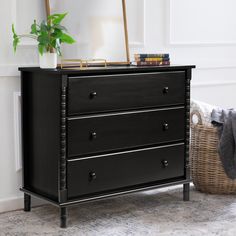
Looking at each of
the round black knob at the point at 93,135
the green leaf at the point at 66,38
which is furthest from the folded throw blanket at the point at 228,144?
the green leaf at the point at 66,38

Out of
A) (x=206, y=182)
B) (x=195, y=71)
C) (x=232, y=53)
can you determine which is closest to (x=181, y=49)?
(x=195, y=71)

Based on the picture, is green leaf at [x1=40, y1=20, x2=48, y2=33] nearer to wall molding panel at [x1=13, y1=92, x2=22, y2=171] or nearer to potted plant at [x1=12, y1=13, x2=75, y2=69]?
potted plant at [x1=12, y1=13, x2=75, y2=69]

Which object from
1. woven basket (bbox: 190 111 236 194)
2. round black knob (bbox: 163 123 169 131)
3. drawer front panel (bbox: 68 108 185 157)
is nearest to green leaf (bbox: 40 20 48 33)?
drawer front panel (bbox: 68 108 185 157)

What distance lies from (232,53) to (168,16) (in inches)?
29.5

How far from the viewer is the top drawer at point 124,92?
330cm

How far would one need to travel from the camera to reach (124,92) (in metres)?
3.48

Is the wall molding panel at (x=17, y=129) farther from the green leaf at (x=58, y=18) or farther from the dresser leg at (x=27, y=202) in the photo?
the green leaf at (x=58, y=18)

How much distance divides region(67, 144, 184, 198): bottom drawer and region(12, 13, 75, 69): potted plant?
59 cm

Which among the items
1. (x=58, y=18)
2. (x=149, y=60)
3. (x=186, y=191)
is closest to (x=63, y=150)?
(x=58, y=18)

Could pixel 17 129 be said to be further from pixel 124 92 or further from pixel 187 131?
pixel 187 131

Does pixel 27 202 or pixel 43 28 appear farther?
pixel 27 202

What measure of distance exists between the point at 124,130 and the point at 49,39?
67 centimetres

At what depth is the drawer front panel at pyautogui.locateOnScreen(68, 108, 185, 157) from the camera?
3328mm

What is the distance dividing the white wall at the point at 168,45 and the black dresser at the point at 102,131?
12cm
